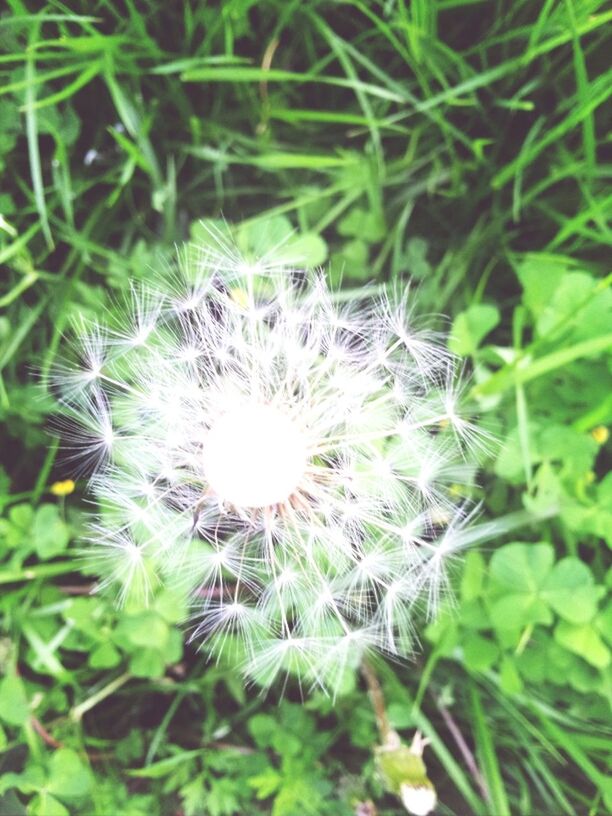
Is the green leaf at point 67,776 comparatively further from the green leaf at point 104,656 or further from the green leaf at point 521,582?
the green leaf at point 521,582

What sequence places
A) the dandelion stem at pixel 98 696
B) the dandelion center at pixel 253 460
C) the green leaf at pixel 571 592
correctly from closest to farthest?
1. the dandelion center at pixel 253 460
2. the green leaf at pixel 571 592
3. the dandelion stem at pixel 98 696

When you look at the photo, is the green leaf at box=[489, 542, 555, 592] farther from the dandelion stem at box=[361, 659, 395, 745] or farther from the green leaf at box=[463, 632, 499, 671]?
the dandelion stem at box=[361, 659, 395, 745]

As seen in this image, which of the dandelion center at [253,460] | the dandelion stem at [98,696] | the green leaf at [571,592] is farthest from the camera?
the dandelion stem at [98,696]

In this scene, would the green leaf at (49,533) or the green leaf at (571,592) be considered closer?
the green leaf at (571,592)

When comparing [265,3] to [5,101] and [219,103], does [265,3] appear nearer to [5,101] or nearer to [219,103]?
[219,103]

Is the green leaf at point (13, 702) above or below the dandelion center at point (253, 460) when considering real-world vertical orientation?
below

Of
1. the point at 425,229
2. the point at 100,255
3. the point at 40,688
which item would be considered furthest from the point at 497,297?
the point at 40,688

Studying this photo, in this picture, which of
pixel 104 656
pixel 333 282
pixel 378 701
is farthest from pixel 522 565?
pixel 104 656

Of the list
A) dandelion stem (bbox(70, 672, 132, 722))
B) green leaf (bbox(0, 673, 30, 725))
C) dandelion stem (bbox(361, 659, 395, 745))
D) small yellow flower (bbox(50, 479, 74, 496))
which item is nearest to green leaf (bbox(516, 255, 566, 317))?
dandelion stem (bbox(361, 659, 395, 745))

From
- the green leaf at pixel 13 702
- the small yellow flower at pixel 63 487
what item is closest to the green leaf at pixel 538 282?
the small yellow flower at pixel 63 487
